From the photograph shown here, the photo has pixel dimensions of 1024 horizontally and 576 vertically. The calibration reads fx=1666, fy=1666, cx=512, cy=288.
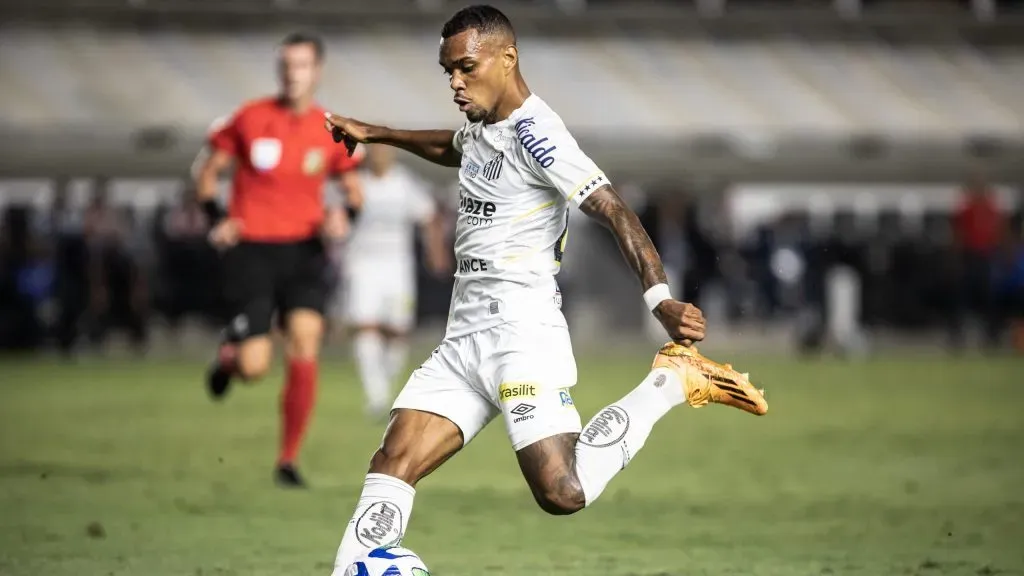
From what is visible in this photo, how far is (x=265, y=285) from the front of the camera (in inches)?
420

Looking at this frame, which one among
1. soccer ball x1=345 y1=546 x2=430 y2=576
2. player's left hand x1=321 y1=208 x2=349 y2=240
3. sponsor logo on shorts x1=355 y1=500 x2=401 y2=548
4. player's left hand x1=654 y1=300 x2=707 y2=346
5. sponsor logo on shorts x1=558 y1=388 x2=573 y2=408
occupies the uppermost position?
player's left hand x1=321 y1=208 x2=349 y2=240

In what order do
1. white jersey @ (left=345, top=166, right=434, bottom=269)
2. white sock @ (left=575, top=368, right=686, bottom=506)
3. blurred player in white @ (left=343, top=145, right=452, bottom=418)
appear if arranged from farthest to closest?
white jersey @ (left=345, top=166, right=434, bottom=269) < blurred player in white @ (left=343, top=145, right=452, bottom=418) < white sock @ (left=575, top=368, right=686, bottom=506)

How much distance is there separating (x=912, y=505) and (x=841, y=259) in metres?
18.4

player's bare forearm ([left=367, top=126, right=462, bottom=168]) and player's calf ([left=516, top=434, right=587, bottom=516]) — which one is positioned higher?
player's bare forearm ([left=367, top=126, right=462, bottom=168])

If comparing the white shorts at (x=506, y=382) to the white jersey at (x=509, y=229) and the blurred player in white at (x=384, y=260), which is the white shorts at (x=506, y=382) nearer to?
the white jersey at (x=509, y=229)

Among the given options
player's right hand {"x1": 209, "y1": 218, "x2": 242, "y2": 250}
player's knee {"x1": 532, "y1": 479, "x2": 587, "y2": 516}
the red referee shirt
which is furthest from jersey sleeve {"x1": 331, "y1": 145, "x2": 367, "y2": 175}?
player's knee {"x1": 532, "y1": 479, "x2": 587, "y2": 516}

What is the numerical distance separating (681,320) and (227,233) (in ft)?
18.6

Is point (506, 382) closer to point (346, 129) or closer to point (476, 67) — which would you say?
point (476, 67)

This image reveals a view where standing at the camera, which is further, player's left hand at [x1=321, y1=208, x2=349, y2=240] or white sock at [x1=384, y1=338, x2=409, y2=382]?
white sock at [x1=384, y1=338, x2=409, y2=382]

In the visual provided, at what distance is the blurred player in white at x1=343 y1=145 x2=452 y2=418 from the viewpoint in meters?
16.4

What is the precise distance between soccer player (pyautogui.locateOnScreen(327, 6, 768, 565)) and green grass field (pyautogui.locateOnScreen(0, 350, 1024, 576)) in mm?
1236

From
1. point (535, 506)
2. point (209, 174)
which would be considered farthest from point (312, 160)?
point (535, 506)

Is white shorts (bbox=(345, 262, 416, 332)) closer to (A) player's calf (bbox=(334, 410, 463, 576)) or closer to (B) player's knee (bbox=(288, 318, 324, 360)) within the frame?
(B) player's knee (bbox=(288, 318, 324, 360))

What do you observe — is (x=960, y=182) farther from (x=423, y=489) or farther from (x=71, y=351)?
(x=423, y=489)
